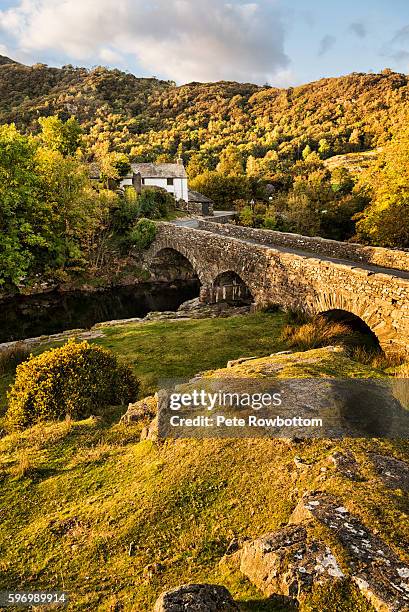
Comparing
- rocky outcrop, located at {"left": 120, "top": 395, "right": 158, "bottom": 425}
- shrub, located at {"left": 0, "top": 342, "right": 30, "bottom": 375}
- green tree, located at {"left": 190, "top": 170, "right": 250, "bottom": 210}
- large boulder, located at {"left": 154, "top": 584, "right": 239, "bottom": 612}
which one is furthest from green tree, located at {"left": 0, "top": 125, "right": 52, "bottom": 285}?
green tree, located at {"left": 190, "top": 170, "right": 250, "bottom": 210}

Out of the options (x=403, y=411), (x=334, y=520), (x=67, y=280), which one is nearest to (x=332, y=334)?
(x=403, y=411)

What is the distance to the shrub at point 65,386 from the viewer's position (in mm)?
9750

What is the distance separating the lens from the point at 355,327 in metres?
17.6

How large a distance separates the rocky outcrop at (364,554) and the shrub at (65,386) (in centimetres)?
681

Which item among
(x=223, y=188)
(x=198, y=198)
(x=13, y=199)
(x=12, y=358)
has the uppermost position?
(x=223, y=188)

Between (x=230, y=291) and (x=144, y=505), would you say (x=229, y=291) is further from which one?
(x=144, y=505)

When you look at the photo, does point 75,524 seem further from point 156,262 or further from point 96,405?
point 156,262

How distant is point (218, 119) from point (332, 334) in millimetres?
145997

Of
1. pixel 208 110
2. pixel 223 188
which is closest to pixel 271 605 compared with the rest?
pixel 223 188

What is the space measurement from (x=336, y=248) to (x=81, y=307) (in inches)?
888

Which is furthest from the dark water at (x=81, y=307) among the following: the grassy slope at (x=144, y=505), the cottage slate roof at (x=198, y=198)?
the cottage slate roof at (x=198, y=198)

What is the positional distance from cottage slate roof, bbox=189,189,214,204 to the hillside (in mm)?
31713

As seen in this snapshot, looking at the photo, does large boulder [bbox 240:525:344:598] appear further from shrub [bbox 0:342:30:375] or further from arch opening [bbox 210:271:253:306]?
arch opening [bbox 210:271:253:306]

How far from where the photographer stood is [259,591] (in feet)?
12.2
